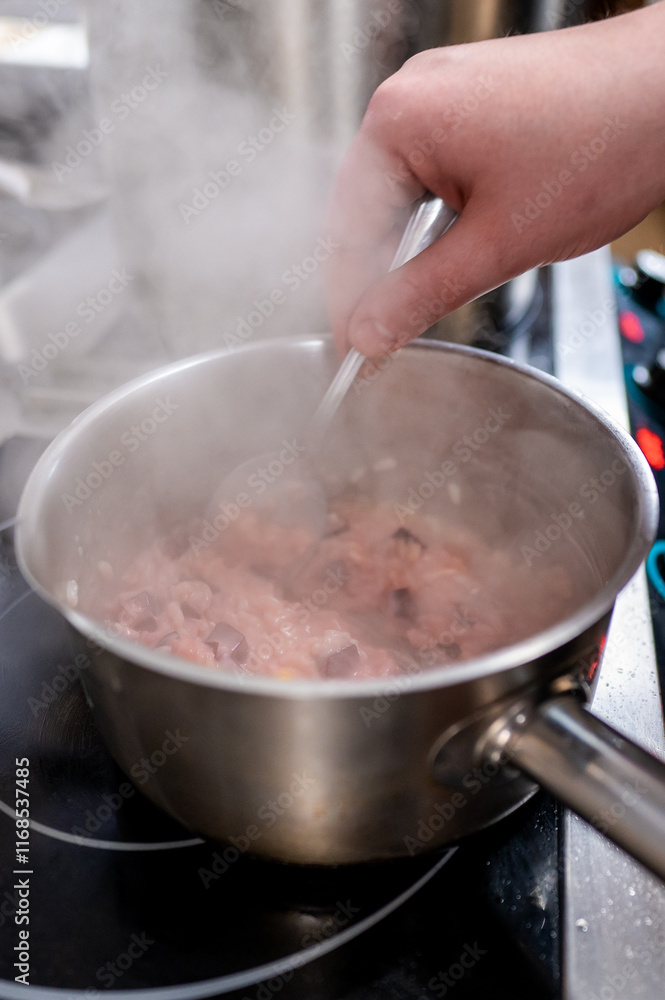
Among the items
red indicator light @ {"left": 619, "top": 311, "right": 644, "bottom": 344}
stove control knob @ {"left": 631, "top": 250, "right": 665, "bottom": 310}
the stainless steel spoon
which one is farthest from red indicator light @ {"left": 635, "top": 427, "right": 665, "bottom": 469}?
the stainless steel spoon

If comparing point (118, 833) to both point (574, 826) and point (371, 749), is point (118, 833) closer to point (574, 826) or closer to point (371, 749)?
point (371, 749)

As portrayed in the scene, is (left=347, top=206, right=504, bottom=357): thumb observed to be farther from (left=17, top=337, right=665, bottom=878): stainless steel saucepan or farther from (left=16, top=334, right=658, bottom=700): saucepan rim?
(left=16, top=334, right=658, bottom=700): saucepan rim

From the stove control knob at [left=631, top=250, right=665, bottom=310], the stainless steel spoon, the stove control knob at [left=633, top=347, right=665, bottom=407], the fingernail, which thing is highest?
the fingernail

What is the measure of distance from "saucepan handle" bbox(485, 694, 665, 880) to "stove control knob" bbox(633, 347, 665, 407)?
0.89 metres

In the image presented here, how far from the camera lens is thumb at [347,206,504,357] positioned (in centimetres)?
80

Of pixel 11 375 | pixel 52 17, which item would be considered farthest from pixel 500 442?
pixel 52 17

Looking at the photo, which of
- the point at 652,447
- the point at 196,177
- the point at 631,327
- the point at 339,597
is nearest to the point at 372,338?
the point at 339,597

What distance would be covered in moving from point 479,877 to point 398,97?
0.79 meters

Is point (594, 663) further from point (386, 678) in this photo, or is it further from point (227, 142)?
point (227, 142)

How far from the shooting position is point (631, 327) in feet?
5.06

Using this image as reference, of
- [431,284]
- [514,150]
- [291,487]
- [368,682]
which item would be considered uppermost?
[514,150]

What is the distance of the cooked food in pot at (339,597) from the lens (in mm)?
920

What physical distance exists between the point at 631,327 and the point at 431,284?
0.90 meters

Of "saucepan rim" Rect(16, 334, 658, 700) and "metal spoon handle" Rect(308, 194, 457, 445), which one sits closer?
"saucepan rim" Rect(16, 334, 658, 700)
